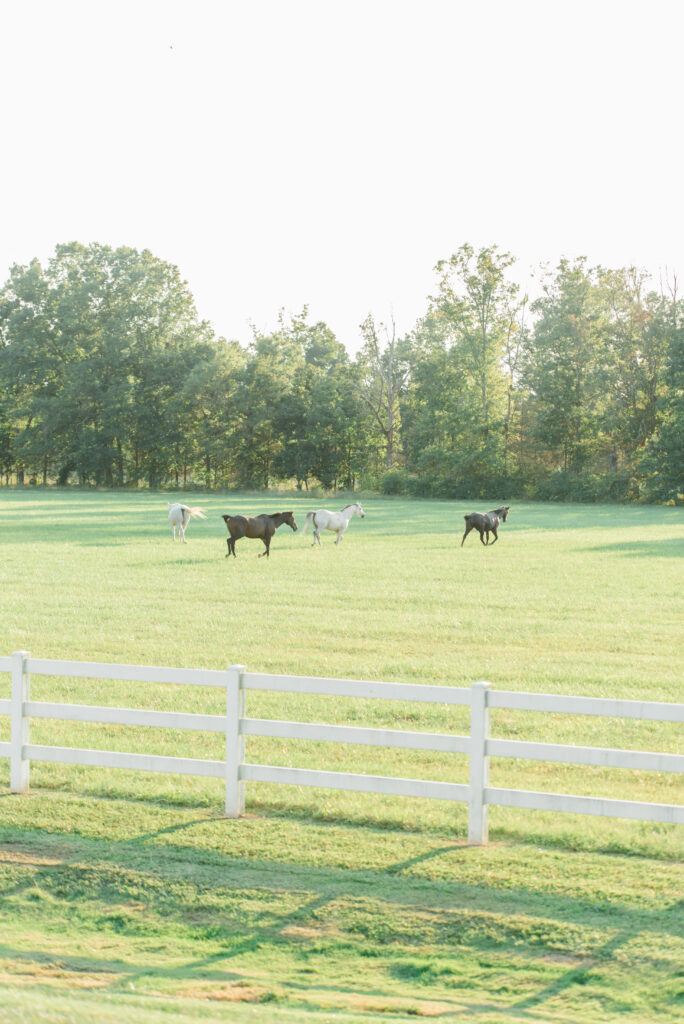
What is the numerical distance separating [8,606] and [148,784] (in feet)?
36.4

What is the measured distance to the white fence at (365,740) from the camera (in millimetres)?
7379

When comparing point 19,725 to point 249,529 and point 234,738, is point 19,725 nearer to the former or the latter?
point 234,738

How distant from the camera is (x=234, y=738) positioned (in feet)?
27.3

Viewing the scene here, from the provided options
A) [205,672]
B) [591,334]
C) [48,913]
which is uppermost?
[591,334]

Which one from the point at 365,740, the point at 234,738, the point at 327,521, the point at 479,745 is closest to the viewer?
the point at 479,745

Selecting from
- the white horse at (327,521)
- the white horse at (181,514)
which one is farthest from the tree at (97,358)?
the white horse at (327,521)

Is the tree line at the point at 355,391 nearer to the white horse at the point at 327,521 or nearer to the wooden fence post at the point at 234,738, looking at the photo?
the white horse at the point at 327,521

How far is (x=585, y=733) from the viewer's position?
11.1m

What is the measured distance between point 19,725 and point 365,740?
10.4 ft

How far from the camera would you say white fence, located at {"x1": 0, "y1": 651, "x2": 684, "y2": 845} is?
7379mm

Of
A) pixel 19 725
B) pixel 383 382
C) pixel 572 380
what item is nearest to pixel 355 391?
pixel 383 382

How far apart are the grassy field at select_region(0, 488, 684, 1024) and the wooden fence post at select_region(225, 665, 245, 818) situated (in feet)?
0.86

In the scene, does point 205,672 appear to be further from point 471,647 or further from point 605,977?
point 471,647

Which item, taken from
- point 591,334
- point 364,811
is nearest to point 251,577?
point 364,811
